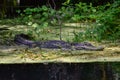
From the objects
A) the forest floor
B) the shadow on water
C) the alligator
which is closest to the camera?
the shadow on water

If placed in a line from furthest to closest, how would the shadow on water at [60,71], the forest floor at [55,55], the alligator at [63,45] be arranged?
1. the alligator at [63,45]
2. the forest floor at [55,55]
3. the shadow on water at [60,71]

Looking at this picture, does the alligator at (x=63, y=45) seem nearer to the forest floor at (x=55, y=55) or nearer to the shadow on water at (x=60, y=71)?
the forest floor at (x=55, y=55)

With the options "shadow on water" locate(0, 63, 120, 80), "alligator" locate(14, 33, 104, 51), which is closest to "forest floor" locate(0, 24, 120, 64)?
"alligator" locate(14, 33, 104, 51)

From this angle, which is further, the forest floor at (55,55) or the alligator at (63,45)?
the alligator at (63,45)

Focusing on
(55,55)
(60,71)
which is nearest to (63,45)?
(55,55)

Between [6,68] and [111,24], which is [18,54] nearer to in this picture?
[6,68]

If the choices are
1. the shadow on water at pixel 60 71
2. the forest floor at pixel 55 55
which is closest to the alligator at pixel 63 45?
the forest floor at pixel 55 55

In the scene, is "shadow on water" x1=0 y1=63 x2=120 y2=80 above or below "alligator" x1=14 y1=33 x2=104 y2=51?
below

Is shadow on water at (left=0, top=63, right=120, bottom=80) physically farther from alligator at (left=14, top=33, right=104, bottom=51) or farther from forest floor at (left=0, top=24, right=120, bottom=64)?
alligator at (left=14, top=33, right=104, bottom=51)

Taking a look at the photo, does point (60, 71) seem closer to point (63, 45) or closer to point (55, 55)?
point (55, 55)
